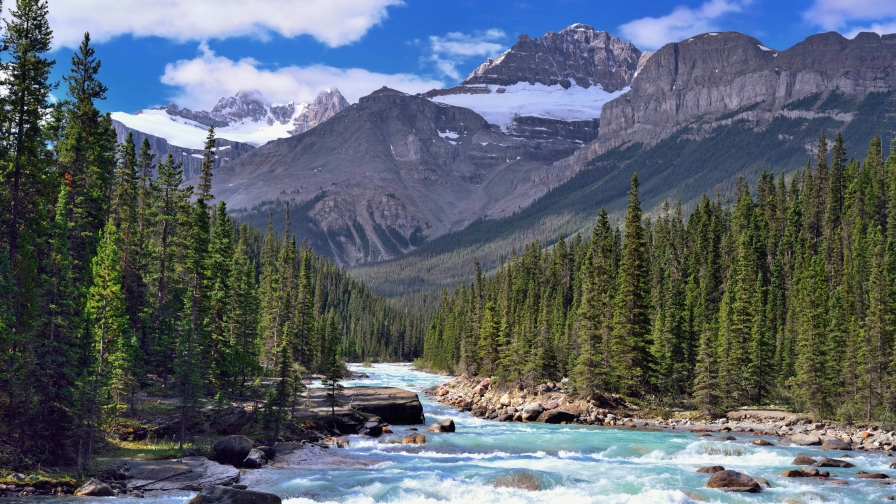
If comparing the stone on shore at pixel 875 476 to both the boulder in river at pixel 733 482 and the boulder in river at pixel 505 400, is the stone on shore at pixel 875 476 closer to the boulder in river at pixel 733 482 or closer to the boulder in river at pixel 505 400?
the boulder in river at pixel 733 482

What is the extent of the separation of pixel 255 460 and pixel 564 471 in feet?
59.1

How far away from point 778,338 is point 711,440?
40570mm

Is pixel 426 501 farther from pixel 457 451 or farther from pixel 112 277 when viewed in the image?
pixel 112 277

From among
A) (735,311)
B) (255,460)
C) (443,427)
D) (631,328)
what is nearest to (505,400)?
(631,328)

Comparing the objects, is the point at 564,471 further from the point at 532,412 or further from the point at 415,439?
the point at 532,412

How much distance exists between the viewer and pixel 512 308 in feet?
392

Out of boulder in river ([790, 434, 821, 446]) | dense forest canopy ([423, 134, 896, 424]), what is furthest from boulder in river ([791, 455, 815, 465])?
dense forest canopy ([423, 134, 896, 424])

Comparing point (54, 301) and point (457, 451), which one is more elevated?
point (54, 301)

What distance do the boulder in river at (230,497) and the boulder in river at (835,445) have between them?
39472mm

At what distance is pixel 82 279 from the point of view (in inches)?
1759

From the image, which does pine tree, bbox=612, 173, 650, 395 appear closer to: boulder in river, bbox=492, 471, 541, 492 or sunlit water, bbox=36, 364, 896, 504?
sunlit water, bbox=36, 364, 896, 504

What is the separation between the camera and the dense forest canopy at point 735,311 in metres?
63.9

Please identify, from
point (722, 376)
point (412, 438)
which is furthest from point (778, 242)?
point (412, 438)

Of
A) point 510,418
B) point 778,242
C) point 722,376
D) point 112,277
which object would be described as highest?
point 778,242
